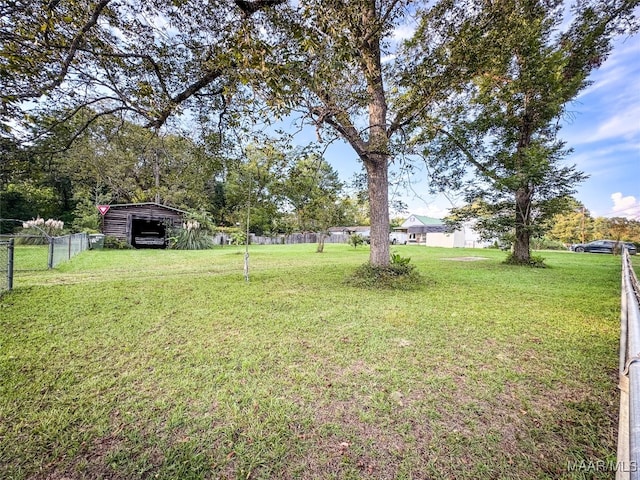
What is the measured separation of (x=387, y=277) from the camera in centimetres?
608

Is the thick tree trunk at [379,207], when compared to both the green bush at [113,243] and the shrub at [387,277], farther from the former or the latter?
the green bush at [113,243]

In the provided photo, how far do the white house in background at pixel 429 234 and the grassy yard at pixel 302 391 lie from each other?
2350 cm

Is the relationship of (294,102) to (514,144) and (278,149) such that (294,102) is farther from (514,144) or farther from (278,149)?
(514,144)

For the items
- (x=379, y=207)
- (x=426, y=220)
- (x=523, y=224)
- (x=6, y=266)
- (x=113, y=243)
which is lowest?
(x=6, y=266)

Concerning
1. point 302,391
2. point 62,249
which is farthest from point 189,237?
point 302,391

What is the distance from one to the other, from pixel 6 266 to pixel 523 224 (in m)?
14.0

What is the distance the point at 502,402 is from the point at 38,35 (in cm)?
632

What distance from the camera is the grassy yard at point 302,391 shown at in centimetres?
150

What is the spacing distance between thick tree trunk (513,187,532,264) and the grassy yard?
6.26 metres

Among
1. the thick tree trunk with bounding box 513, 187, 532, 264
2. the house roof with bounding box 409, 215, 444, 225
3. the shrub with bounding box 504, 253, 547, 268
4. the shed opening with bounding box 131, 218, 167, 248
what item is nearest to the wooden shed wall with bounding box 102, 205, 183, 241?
the shed opening with bounding box 131, 218, 167, 248

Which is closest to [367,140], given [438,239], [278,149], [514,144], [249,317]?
[278,149]

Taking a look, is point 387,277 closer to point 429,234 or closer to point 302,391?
point 302,391

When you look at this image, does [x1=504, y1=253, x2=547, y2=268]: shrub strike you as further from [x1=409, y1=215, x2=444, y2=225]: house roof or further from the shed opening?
[x1=409, y1=215, x2=444, y2=225]: house roof

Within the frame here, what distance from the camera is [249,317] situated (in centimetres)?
392
